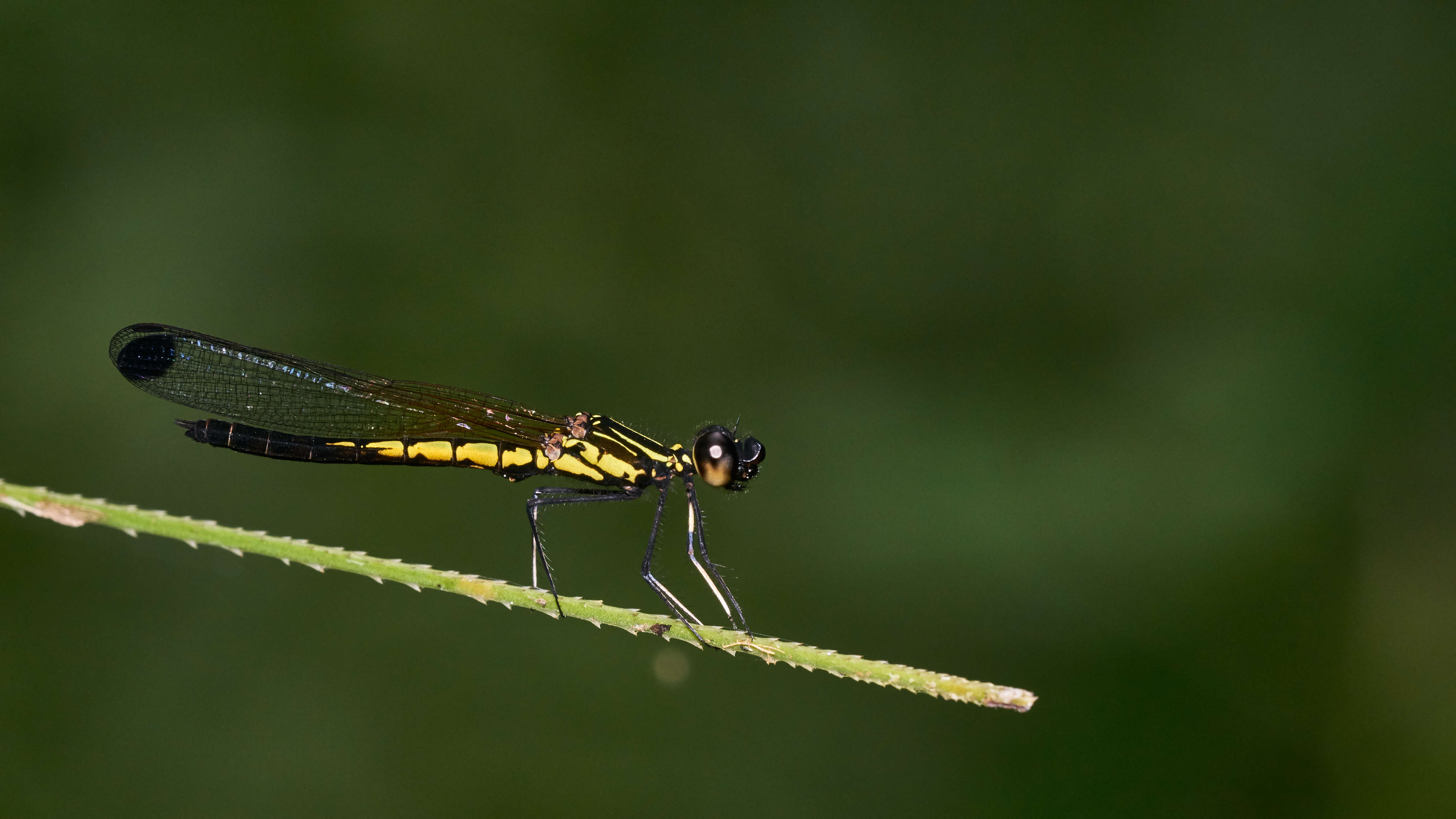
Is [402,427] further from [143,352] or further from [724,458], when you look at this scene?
[724,458]

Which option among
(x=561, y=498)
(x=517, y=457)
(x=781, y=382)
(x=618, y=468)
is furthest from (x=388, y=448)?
(x=781, y=382)

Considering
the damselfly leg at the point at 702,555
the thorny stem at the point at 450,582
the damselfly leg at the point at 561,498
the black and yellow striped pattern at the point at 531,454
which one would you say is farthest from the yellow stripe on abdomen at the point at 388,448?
the thorny stem at the point at 450,582

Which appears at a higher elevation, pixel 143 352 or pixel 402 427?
pixel 143 352

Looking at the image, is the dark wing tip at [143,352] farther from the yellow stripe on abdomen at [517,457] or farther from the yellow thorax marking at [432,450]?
the yellow stripe on abdomen at [517,457]

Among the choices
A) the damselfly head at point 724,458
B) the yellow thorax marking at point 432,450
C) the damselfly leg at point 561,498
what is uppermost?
the yellow thorax marking at point 432,450

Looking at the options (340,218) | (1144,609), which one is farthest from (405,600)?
(1144,609)

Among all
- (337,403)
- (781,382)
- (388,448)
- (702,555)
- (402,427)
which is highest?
(781,382)
